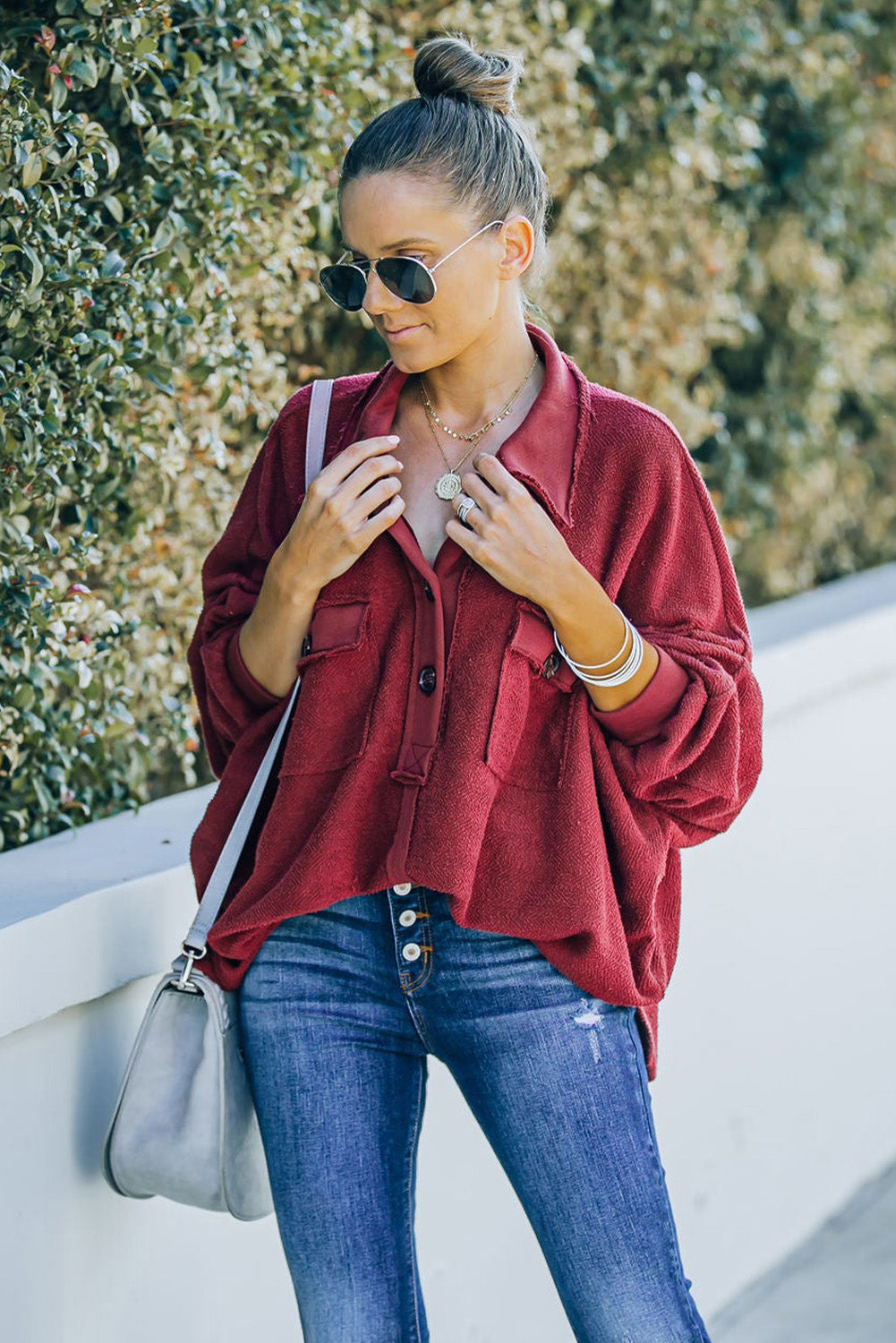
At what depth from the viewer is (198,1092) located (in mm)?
2201

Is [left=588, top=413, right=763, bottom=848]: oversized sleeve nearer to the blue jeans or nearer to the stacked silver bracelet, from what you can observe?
the stacked silver bracelet

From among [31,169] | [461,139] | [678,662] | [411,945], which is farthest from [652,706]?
[31,169]

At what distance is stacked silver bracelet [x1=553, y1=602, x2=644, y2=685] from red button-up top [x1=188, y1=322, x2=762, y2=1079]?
4 cm

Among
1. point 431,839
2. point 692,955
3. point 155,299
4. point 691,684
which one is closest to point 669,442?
point 691,684

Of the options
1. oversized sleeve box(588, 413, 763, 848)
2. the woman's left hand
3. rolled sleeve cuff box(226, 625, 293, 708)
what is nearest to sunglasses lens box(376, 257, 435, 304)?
the woman's left hand

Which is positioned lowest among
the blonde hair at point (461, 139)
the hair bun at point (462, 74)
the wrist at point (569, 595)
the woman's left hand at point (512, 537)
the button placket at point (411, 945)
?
the button placket at point (411, 945)

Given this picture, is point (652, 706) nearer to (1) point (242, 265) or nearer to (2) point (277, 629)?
(2) point (277, 629)

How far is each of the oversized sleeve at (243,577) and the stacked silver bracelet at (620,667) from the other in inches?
16.4

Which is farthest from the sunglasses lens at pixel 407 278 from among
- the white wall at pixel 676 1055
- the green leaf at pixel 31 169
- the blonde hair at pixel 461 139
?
the white wall at pixel 676 1055

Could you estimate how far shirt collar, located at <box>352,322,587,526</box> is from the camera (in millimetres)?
2162

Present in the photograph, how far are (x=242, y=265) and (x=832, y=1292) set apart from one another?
254 centimetres

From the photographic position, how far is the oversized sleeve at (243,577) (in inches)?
90.0

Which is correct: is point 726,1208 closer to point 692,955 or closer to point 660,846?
point 692,955

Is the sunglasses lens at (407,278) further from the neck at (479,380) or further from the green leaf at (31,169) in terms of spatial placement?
the green leaf at (31,169)
